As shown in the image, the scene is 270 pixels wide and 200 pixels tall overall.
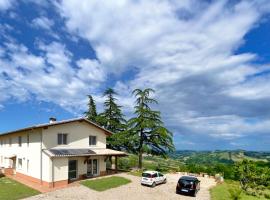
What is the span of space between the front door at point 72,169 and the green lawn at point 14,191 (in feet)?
16.4

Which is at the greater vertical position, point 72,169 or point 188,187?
point 72,169

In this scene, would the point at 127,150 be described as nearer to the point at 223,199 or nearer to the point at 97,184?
the point at 97,184

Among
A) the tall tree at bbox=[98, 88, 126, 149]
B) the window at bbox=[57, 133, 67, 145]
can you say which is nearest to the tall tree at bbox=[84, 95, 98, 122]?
the tall tree at bbox=[98, 88, 126, 149]

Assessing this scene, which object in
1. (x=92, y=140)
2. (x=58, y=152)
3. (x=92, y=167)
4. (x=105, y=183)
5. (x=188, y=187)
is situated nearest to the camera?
(x=188, y=187)

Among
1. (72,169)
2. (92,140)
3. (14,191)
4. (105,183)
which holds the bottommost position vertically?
(14,191)

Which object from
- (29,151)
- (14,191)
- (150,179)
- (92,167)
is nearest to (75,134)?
(92,167)

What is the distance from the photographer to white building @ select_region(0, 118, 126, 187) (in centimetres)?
2966

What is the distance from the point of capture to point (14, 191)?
27.0 metres

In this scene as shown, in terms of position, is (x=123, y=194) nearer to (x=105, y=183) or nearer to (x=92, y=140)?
(x=105, y=183)

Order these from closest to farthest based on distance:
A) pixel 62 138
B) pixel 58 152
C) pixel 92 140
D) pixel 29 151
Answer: pixel 58 152 → pixel 62 138 → pixel 29 151 → pixel 92 140

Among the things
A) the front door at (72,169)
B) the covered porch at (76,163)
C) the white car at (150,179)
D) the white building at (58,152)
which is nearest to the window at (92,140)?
the white building at (58,152)

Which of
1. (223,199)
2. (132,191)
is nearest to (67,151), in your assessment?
(132,191)

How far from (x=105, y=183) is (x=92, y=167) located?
19.1 ft

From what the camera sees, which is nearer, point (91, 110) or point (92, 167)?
point (92, 167)
